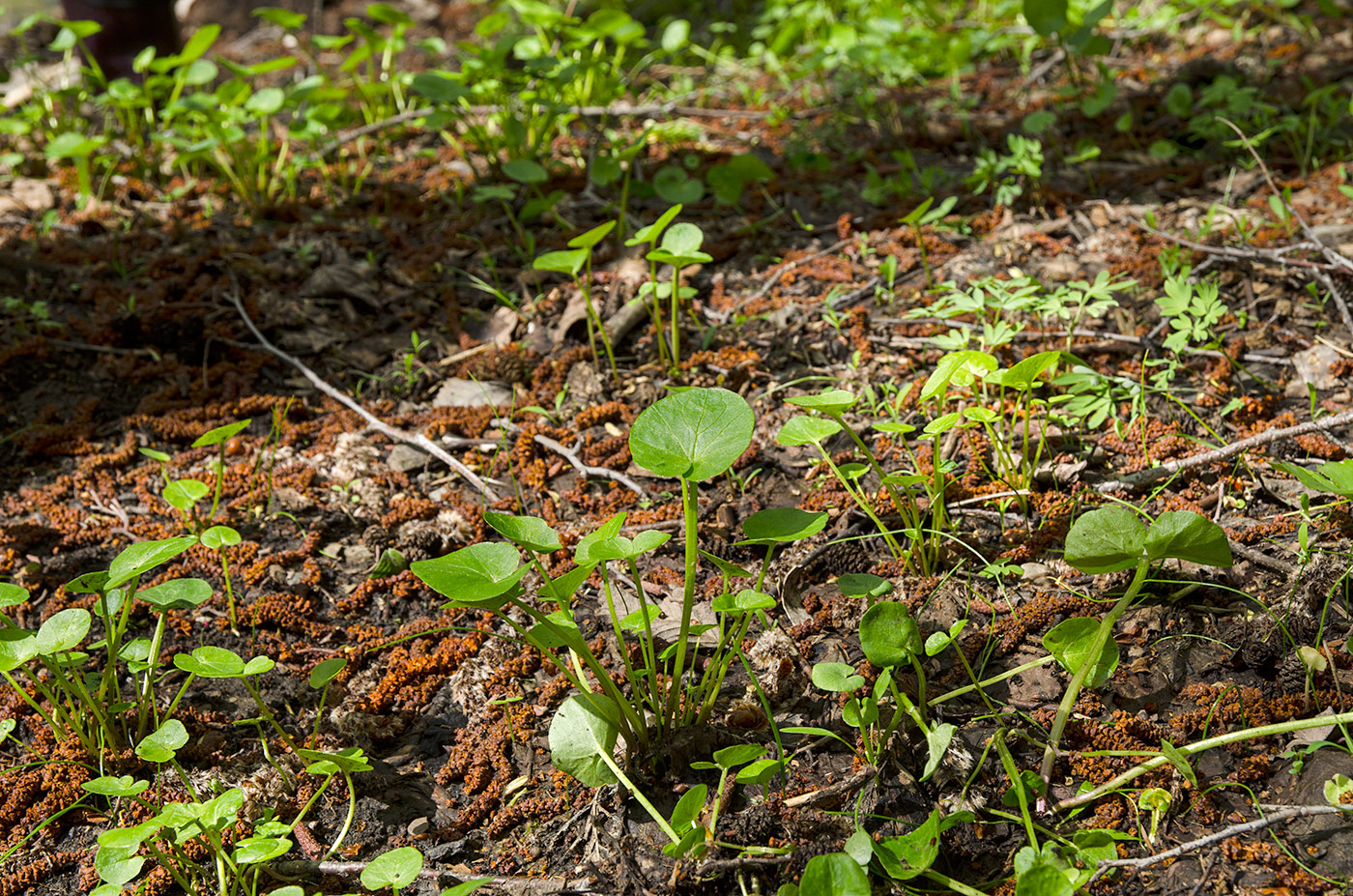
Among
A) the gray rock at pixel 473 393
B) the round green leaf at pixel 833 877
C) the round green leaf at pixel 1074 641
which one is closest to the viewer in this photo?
the round green leaf at pixel 833 877

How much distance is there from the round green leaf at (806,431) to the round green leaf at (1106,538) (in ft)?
1.57

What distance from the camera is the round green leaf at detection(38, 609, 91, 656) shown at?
1.45 meters

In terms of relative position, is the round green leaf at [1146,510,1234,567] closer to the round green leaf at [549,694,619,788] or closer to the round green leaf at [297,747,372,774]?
the round green leaf at [549,694,619,788]

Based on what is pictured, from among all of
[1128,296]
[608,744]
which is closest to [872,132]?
[1128,296]

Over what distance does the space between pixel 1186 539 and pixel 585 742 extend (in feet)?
3.26

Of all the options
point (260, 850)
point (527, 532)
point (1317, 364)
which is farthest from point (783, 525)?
point (1317, 364)

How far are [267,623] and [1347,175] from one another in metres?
3.55

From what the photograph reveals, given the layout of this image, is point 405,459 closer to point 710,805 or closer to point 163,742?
point 163,742

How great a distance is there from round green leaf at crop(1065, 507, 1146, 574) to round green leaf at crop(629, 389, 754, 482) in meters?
0.53

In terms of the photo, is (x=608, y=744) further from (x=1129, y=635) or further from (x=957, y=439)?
(x=957, y=439)

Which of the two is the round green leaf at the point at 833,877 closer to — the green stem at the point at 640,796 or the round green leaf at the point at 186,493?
the green stem at the point at 640,796

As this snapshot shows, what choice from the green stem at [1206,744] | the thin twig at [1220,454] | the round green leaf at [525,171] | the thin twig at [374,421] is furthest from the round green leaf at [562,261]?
the green stem at [1206,744]

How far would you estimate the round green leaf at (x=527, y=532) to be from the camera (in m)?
1.38

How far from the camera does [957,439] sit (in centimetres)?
219
